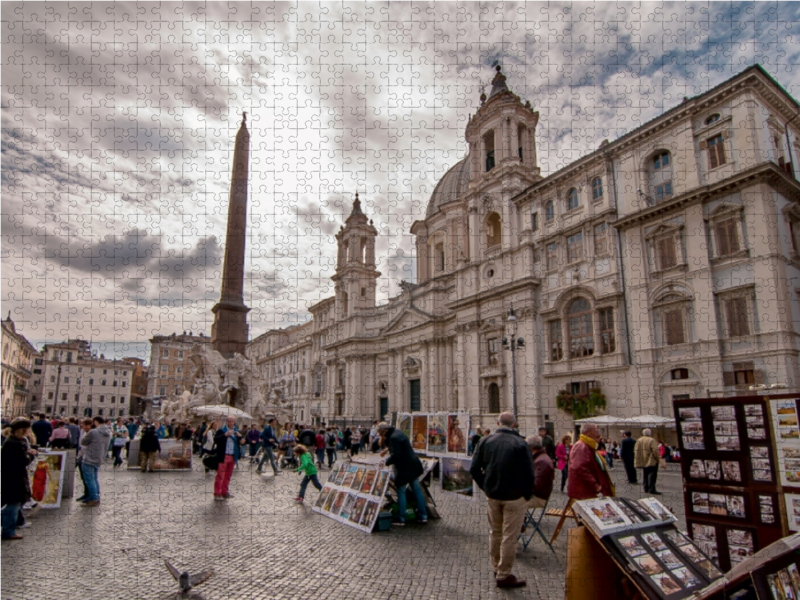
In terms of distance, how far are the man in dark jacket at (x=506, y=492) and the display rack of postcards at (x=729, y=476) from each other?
6.33 feet

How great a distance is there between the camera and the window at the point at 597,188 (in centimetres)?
2683

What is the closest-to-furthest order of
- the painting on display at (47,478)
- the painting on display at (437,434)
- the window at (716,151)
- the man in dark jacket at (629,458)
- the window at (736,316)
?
the painting on display at (47,478) → the painting on display at (437,434) → the man in dark jacket at (629,458) → the window at (736,316) → the window at (716,151)

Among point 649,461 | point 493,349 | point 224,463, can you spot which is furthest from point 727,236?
point 224,463

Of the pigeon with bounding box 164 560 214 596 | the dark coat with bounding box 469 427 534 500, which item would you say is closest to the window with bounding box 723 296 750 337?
the dark coat with bounding box 469 427 534 500

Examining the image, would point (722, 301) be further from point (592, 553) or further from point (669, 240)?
point (592, 553)

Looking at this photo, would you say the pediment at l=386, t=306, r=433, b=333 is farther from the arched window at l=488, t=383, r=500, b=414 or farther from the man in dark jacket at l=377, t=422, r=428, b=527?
the man in dark jacket at l=377, t=422, r=428, b=527

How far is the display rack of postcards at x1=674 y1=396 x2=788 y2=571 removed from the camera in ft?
17.4

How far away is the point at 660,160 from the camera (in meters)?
24.4

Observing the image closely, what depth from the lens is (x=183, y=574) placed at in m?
5.10

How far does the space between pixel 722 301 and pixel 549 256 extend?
33.9 ft

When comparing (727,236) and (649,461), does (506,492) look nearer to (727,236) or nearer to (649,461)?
(649,461)

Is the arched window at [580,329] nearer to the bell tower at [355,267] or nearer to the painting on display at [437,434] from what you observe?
the painting on display at [437,434]

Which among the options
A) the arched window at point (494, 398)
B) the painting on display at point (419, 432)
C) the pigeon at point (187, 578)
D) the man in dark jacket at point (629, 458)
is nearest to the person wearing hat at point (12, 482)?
the pigeon at point (187, 578)

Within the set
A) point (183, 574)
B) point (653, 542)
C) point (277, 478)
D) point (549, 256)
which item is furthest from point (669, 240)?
point (183, 574)
